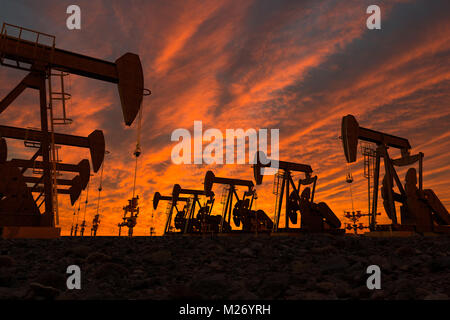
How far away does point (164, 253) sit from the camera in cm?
472

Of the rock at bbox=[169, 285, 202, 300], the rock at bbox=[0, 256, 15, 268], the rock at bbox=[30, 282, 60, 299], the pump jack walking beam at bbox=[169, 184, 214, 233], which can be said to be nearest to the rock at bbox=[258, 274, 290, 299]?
the rock at bbox=[169, 285, 202, 300]

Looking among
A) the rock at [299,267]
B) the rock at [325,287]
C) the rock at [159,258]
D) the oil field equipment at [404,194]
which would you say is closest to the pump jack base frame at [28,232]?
the rock at [159,258]

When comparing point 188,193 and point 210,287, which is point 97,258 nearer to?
point 210,287

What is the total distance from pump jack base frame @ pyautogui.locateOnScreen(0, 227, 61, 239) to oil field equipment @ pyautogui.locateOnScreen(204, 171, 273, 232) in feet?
56.7

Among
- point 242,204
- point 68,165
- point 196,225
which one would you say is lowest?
point 196,225

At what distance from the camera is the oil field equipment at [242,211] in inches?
1007

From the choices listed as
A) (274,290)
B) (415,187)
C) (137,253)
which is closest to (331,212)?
(415,187)

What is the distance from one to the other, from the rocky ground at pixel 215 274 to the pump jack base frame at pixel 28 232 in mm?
2530

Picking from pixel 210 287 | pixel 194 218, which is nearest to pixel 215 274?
pixel 210 287

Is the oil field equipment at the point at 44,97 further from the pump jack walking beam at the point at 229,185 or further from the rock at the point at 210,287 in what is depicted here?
the pump jack walking beam at the point at 229,185

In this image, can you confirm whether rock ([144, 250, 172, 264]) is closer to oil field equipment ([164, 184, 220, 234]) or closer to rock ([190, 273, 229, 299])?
rock ([190, 273, 229, 299])

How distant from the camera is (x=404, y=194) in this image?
552 inches
